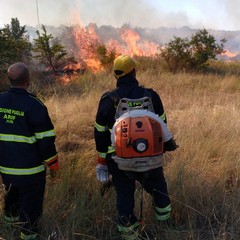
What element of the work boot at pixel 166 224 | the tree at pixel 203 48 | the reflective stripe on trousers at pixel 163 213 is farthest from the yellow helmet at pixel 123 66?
the tree at pixel 203 48

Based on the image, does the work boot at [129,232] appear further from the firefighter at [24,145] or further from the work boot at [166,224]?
the firefighter at [24,145]

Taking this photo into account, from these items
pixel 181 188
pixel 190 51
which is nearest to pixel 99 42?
pixel 190 51

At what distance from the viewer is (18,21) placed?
2156cm

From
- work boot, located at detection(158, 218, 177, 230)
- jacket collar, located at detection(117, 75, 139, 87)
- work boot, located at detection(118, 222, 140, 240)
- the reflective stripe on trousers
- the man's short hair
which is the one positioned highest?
the man's short hair

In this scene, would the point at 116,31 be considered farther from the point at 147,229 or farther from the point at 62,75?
the point at 147,229

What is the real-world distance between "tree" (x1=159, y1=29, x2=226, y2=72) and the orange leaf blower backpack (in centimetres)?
1248

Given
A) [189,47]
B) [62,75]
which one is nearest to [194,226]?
[62,75]

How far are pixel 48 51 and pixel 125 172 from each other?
12208mm

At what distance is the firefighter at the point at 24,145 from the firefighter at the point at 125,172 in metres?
0.41

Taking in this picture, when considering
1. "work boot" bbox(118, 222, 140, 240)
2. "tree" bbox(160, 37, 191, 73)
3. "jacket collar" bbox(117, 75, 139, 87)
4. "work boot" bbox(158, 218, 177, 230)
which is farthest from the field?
"tree" bbox(160, 37, 191, 73)

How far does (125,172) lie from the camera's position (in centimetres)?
275

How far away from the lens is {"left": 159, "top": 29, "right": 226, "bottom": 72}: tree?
15.2 meters

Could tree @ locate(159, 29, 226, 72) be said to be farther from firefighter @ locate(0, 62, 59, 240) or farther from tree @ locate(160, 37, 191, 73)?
firefighter @ locate(0, 62, 59, 240)

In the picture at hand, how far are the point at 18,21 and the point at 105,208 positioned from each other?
67.4ft
